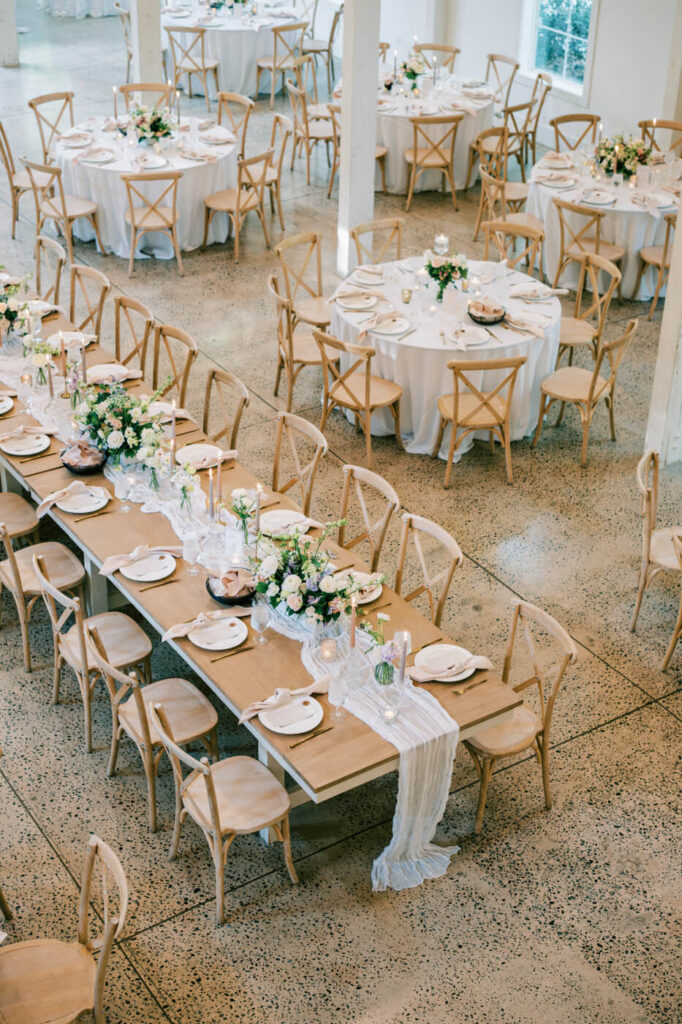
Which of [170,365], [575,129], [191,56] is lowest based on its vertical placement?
[170,365]

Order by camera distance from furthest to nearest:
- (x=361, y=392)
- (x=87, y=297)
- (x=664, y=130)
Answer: (x=664, y=130) → (x=87, y=297) → (x=361, y=392)

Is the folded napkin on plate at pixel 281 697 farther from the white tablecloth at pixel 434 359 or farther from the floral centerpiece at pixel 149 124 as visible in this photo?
the floral centerpiece at pixel 149 124

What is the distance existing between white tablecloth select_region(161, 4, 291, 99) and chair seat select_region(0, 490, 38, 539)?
854cm

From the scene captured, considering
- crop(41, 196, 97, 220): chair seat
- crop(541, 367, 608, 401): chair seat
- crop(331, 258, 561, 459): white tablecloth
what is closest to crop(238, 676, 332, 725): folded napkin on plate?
crop(331, 258, 561, 459): white tablecloth

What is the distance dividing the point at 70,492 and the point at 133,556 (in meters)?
0.67

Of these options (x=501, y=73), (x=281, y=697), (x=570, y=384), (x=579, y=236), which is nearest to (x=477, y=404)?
(x=570, y=384)

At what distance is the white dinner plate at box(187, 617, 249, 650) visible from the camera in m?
4.91

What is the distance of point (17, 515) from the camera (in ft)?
20.6

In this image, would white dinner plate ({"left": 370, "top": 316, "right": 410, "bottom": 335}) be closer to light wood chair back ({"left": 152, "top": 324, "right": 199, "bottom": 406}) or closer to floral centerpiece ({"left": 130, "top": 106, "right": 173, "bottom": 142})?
light wood chair back ({"left": 152, "top": 324, "right": 199, "bottom": 406})

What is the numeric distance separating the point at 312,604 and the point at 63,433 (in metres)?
2.15

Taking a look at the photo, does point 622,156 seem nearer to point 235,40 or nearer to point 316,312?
point 316,312

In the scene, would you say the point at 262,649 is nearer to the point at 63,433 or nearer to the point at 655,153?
the point at 63,433

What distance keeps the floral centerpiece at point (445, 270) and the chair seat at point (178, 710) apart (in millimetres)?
3586

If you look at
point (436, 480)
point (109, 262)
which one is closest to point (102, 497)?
point (436, 480)
